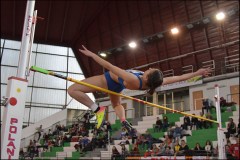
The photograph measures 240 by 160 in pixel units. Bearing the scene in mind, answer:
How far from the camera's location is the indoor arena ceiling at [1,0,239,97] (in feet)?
54.6

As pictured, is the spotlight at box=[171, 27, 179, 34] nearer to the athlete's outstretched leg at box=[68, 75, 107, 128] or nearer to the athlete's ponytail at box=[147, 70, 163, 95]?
the athlete's outstretched leg at box=[68, 75, 107, 128]

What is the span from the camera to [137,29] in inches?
787

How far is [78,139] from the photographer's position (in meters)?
16.7

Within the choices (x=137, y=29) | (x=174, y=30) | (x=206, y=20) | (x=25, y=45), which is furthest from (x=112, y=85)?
(x=137, y=29)

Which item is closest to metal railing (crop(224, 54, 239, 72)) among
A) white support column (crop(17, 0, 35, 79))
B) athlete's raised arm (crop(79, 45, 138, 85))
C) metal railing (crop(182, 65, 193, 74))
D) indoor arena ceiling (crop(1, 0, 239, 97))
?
indoor arena ceiling (crop(1, 0, 239, 97))

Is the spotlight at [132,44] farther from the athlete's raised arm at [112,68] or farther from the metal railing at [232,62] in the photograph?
the athlete's raised arm at [112,68]

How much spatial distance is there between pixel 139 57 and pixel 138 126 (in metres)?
5.62

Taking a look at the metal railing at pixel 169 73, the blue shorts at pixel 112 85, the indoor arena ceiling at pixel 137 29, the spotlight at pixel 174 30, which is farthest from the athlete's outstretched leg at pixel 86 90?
the metal railing at pixel 169 73

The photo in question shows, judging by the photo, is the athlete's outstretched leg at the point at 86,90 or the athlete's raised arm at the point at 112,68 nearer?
the athlete's raised arm at the point at 112,68

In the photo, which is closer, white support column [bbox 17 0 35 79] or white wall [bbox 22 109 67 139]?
white support column [bbox 17 0 35 79]

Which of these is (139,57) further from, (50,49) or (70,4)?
(50,49)

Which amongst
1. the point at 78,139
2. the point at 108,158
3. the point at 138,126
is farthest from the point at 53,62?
the point at 108,158

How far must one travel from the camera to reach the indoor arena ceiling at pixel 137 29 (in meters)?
16.6

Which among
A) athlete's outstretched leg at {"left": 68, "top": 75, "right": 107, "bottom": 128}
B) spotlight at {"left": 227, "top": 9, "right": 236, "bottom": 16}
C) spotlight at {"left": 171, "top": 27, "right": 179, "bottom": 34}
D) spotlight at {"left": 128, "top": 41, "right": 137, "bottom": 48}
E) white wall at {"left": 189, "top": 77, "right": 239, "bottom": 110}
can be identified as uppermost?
spotlight at {"left": 227, "top": 9, "right": 236, "bottom": 16}
